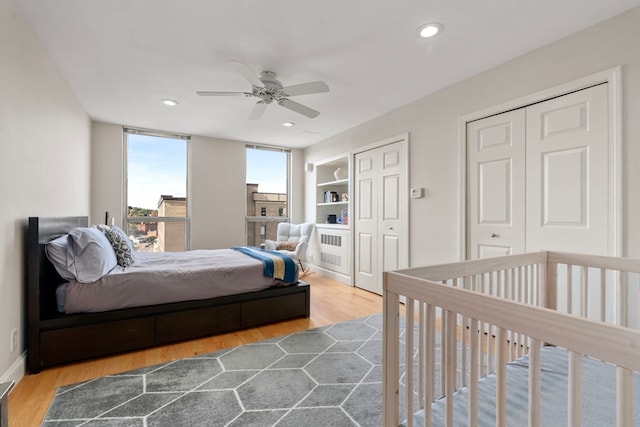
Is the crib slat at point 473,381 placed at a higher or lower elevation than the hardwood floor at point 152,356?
higher

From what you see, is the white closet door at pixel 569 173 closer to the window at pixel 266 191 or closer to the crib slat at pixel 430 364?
the crib slat at pixel 430 364

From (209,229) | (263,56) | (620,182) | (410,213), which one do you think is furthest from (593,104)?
(209,229)

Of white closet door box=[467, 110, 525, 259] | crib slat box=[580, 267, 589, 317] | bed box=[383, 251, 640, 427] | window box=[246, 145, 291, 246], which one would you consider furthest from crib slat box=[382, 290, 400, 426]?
window box=[246, 145, 291, 246]

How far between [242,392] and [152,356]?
0.92m

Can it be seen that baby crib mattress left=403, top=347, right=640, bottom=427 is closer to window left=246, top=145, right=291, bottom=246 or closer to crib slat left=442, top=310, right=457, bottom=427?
crib slat left=442, top=310, right=457, bottom=427

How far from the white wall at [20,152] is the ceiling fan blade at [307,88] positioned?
176 cm

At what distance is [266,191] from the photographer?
5539 mm

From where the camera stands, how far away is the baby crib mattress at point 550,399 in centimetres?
93

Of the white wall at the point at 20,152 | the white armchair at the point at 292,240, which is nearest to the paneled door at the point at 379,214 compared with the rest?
the white armchair at the point at 292,240

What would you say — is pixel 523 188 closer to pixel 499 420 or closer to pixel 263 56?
pixel 499 420

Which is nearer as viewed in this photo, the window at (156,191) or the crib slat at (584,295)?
the crib slat at (584,295)

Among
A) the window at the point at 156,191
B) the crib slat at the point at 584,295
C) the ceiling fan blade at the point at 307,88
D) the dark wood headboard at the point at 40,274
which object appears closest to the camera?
the crib slat at the point at 584,295

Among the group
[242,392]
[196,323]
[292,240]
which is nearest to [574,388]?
[242,392]

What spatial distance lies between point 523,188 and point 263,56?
2.40 meters
